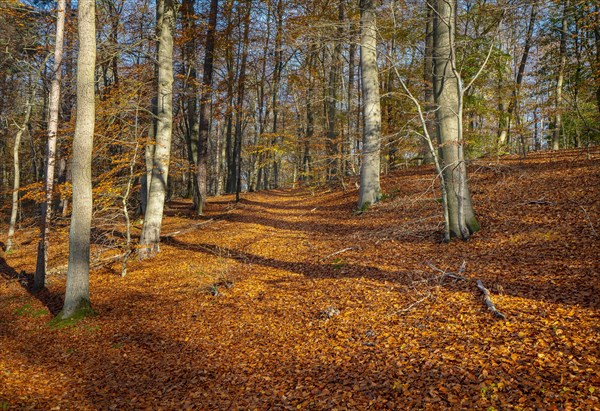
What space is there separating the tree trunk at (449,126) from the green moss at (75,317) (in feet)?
24.7

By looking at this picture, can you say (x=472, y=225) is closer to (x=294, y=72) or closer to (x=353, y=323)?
(x=353, y=323)

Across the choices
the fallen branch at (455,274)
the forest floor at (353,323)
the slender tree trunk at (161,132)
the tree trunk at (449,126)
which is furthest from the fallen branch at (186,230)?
the fallen branch at (455,274)

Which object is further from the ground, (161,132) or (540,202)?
(161,132)

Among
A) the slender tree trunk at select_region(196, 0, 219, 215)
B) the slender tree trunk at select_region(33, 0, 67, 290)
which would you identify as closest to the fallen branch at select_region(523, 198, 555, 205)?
the slender tree trunk at select_region(33, 0, 67, 290)

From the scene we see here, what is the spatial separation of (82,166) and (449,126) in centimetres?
737

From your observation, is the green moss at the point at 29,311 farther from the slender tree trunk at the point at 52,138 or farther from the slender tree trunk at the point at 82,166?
the slender tree trunk at the point at 52,138

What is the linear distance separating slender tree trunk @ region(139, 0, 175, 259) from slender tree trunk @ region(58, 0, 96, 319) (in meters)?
3.32

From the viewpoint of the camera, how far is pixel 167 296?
7582 mm

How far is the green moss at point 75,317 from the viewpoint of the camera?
662 centimetres

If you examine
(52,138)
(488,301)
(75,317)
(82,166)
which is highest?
(52,138)

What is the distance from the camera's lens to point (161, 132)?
10305mm

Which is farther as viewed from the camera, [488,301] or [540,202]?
[540,202]

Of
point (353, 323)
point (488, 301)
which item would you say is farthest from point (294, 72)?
point (488, 301)

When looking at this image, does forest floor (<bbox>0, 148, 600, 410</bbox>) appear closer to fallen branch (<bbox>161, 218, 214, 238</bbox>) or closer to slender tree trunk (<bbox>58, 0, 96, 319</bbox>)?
slender tree trunk (<bbox>58, 0, 96, 319</bbox>)
